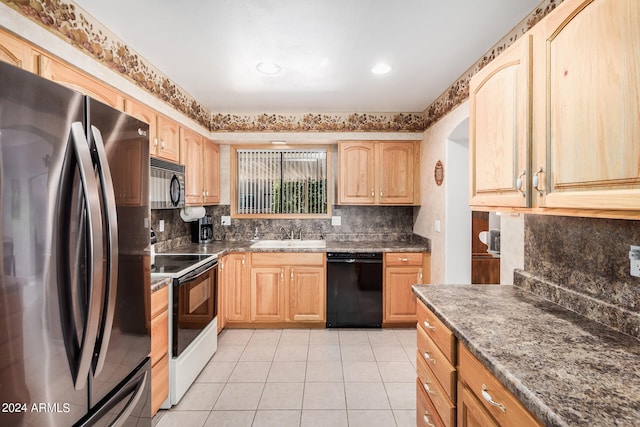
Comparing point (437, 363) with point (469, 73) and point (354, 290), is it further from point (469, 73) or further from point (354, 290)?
point (469, 73)

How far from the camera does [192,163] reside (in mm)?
3033

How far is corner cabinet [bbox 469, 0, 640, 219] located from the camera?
0.84 metres

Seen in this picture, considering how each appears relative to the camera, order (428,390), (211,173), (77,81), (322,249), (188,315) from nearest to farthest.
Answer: (428,390), (77,81), (188,315), (322,249), (211,173)

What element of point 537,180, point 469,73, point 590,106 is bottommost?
point 537,180

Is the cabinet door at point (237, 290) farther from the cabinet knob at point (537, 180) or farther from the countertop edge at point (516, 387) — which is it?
the cabinet knob at point (537, 180)

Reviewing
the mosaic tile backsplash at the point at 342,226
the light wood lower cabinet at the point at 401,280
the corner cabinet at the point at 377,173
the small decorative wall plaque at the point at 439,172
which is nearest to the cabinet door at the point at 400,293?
the light wood lower cabinet at the point at 401,280

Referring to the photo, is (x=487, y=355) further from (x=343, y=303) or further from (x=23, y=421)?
(x=343, y=303)

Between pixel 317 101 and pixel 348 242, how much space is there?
167cm

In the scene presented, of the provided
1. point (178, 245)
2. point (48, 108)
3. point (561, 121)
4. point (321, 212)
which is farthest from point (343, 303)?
point (48, 108)

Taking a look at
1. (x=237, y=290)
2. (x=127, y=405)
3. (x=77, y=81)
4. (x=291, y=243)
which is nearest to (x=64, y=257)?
(x=127, y=405)

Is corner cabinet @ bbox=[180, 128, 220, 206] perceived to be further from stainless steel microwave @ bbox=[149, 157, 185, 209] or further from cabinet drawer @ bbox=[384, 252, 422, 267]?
cabinet drawer @ bbox=[384, 252, 422, 267]

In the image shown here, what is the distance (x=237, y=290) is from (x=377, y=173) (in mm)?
2082

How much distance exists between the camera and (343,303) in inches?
131

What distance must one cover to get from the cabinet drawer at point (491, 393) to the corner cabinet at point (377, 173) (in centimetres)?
251
